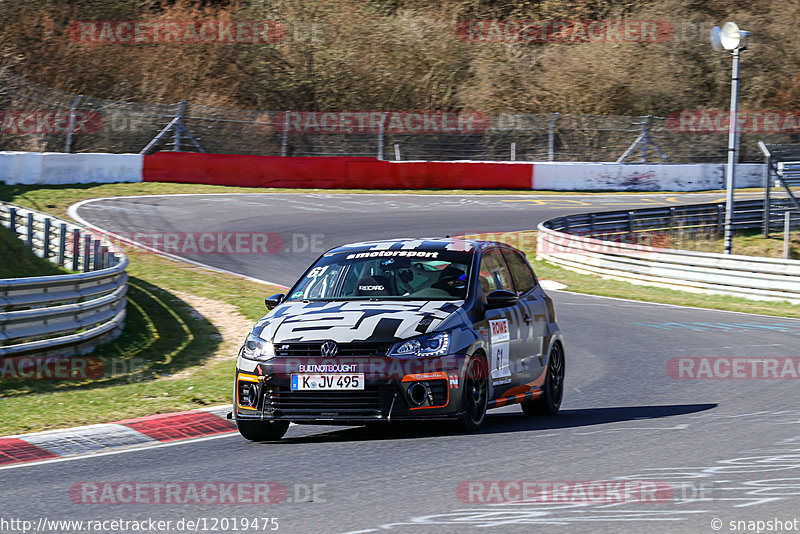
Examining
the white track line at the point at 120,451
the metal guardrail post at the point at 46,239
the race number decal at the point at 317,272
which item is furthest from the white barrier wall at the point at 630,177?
the white track line at the point at 120,451

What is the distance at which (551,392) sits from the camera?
10.2 meters

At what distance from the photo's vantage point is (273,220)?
95.2 feet

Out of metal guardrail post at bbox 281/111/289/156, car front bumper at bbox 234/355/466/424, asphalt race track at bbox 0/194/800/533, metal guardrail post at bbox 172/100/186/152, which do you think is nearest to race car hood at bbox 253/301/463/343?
car front bumper at bbox 234/355/466/424

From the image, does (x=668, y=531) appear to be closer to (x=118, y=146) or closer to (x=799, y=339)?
(x=799, y=339)

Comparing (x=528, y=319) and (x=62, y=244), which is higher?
(x=528, y=319)

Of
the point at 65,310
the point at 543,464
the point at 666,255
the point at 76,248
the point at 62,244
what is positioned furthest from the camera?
the point at 666,255

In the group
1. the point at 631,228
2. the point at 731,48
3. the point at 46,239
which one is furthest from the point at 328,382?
the point at 631,228

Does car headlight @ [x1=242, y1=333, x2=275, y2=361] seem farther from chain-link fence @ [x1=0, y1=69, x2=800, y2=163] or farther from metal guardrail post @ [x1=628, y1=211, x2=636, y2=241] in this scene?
chain-link fence @ [x1=0, y1=69, x2=800, y2=163]

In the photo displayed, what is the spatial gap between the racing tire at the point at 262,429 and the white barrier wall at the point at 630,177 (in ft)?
105

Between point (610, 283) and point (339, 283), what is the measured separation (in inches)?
661

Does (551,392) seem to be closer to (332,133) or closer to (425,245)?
(425,245)

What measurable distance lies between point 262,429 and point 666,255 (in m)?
17.3

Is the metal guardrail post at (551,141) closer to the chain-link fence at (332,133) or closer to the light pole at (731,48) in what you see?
the chain-link fence at (332,133)

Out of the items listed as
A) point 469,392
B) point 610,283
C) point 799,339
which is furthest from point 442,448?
point 610,283
